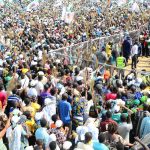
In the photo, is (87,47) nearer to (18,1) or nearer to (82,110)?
(82,110)

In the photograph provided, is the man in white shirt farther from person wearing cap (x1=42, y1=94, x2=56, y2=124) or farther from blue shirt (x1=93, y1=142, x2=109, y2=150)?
blue shirt (x1=93, y1=142, x2=109, y2=150)

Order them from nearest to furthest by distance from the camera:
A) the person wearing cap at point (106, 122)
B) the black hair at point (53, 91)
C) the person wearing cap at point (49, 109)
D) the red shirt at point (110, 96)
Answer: the person wearing cap at point (106, 122) → the person wearing cap at point (49, 109) → the black hair at point (53, 91) → the red shirt at point (110, 96)

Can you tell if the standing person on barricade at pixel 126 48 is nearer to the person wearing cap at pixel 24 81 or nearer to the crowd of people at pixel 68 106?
Answer: the crowd of people at pixel 68 106

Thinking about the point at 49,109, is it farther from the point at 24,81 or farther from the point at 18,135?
the point at 24,81

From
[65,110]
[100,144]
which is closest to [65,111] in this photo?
[65,110]

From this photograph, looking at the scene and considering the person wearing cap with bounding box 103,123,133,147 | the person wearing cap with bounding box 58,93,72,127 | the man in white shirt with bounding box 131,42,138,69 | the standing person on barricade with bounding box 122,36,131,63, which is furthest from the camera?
the standing person on barricade with bounding box 122,36,131,63

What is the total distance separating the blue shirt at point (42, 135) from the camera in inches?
A: 287

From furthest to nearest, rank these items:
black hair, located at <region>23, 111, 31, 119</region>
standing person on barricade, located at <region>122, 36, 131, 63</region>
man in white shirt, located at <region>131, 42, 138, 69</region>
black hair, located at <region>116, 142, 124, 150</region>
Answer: standing person on barricade, located at <region>122, 36, 131, 63</region>
man in white shirt, located at <region>131, 42, 138, 69</region>
black hair, located at <region>23, 111, 31, 119</region>
black hair, located at <region>116, 142, 124, 150</region>

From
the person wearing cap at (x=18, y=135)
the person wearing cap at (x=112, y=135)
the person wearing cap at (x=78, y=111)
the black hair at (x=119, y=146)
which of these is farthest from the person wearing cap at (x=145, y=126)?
the person wearing cap at (x=18, y=135)

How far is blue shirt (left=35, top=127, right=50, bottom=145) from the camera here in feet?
24.0

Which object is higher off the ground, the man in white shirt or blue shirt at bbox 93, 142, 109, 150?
the man in white shirt

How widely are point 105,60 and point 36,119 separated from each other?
757cm

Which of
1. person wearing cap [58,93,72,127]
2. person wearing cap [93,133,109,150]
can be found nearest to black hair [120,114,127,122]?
person wearing cap [93,133,109,150]

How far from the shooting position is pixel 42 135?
7391 mm
